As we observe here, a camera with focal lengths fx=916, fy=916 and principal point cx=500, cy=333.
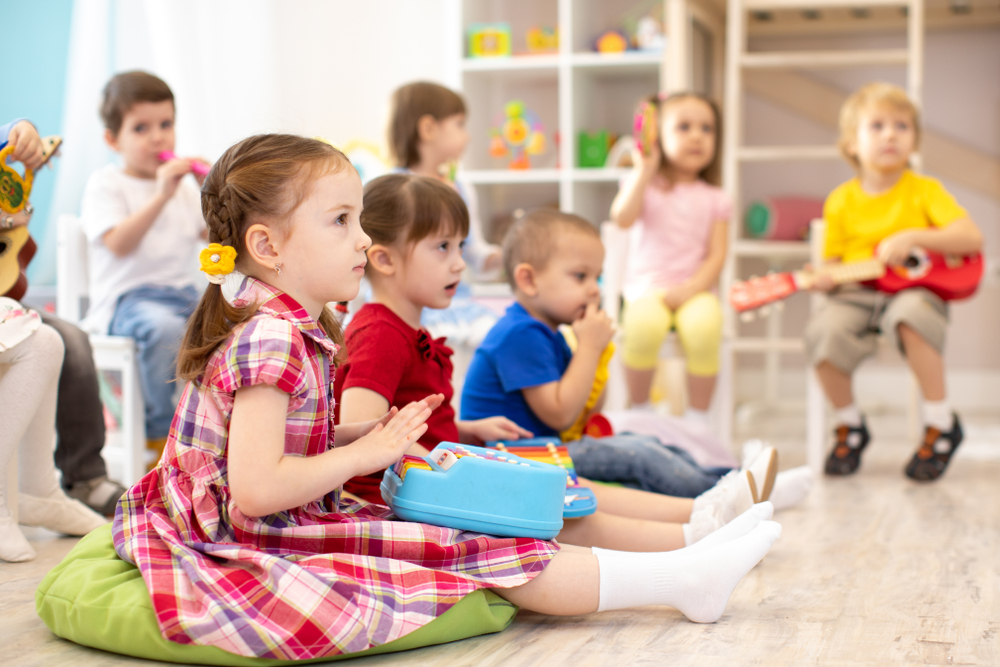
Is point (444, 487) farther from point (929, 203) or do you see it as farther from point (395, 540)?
point (929, 203)

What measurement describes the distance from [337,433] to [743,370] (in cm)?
258

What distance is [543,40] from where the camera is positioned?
296 centimetres

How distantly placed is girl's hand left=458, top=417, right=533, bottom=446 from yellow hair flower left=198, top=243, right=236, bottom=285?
48 cm

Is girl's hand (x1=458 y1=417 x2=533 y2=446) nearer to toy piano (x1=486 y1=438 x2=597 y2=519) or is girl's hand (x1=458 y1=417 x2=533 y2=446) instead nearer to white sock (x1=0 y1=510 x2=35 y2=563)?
toy piano (x1=486 y1=438 x2=597 y2=519)

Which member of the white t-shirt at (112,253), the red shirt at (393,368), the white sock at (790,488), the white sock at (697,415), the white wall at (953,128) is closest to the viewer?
the red shirt at (393,368)

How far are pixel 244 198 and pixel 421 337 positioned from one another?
348mm

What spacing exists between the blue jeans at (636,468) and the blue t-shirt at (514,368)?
7 centimetres

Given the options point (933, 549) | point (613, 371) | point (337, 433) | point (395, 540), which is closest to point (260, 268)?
point (337, 433)

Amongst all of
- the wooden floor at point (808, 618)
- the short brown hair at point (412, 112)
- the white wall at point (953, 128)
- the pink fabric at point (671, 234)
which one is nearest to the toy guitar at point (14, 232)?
the wooden floor at point (808, 618)

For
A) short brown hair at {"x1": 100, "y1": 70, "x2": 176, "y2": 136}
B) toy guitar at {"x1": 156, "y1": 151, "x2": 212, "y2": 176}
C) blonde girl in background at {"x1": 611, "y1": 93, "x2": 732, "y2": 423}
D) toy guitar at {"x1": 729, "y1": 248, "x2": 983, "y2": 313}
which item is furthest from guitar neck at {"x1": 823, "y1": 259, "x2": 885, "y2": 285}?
short brown hair at {"x1": 100, "y1": 70, "x2": 176, "y2": 136}

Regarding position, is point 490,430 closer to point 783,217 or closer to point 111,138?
point 111,138

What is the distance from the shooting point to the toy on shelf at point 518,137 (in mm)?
3000

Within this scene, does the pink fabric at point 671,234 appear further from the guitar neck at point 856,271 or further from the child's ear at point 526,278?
the child's ear at point 526,278

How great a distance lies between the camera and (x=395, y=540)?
0.98 m
